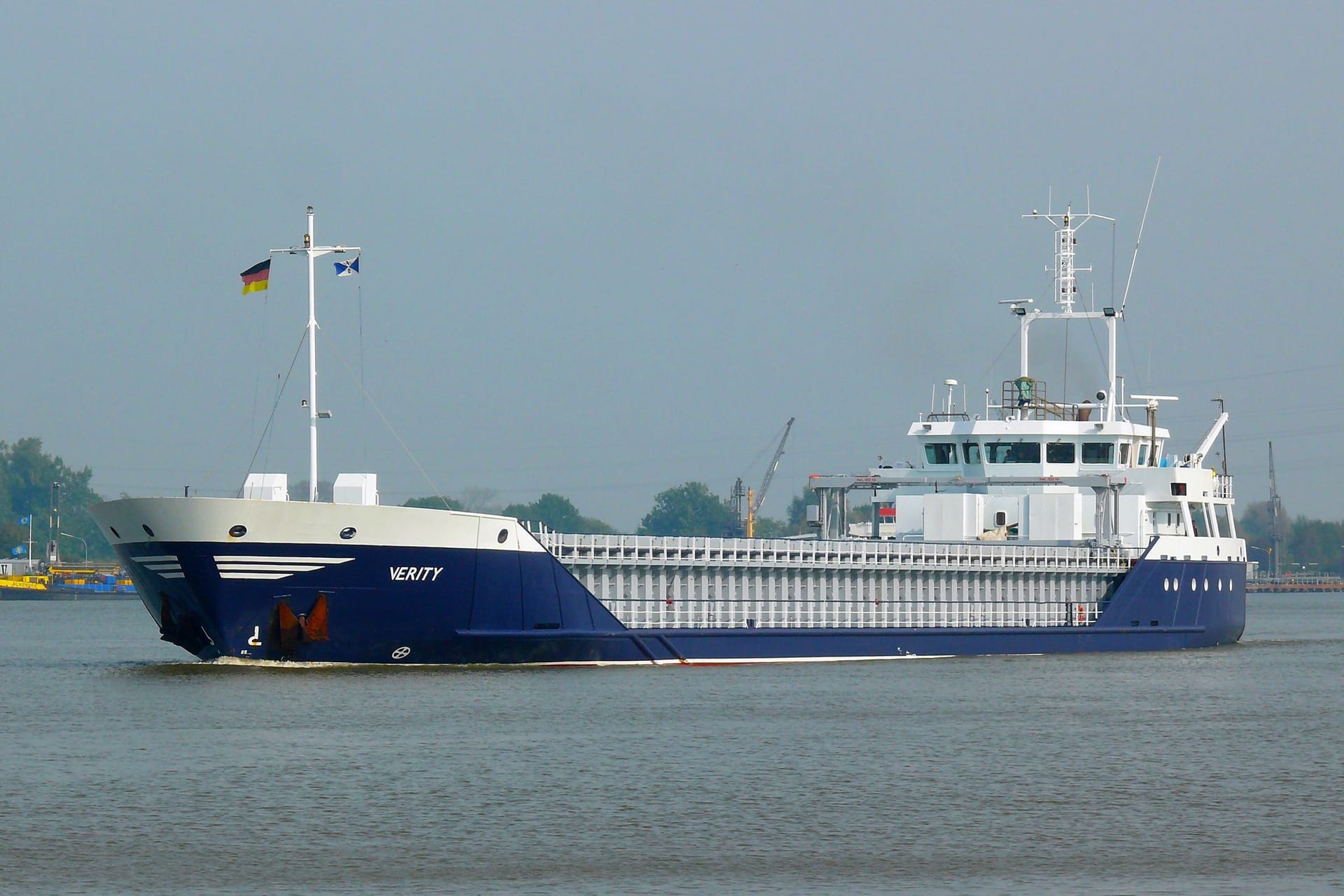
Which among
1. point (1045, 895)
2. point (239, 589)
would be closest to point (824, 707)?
point (239, 589)

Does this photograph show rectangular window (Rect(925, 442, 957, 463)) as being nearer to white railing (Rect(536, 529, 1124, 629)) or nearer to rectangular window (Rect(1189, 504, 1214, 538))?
white railing (Rect(536, 529, 1124, 629))

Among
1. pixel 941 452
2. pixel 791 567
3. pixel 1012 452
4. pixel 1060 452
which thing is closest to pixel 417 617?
pixel 791 567

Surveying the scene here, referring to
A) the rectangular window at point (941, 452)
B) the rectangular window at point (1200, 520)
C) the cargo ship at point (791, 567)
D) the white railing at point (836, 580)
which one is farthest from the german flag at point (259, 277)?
the rectangular window at point (1200, 520)

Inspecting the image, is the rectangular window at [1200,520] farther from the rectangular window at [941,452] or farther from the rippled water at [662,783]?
the rippled water at [662,783]

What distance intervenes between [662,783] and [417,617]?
47.2 ft

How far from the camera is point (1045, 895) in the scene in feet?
75.4

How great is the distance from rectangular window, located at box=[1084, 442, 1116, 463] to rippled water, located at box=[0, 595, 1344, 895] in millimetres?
11375

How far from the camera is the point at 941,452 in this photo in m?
61.3

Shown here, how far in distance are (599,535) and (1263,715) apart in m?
17.2

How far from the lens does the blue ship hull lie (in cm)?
4316

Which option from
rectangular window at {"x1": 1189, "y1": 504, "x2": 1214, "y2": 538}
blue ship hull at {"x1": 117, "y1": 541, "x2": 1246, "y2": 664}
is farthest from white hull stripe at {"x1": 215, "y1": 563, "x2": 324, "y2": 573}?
rectangular window at {"x1": 1189, "y1": 504, "x2": 1214, "y2": 538}

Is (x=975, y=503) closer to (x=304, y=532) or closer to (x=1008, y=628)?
(x=1008, y=628)

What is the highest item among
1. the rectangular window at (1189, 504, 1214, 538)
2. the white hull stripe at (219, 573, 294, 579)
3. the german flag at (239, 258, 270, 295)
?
the german flag at (239, 258, 270, 295)

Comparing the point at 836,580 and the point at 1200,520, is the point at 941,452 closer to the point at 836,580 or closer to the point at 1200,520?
the point at 836,580
